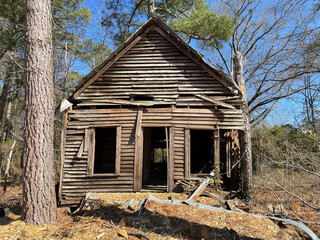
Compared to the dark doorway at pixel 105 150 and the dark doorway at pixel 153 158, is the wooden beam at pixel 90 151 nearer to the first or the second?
the dark doorway at pixel 153 158

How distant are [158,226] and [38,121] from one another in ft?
12.3

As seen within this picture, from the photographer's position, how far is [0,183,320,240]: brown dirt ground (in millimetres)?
4434

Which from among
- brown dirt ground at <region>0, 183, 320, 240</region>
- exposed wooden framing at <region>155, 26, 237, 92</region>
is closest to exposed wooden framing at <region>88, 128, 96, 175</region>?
brown dirt ground at <region>0, 183, 320, 240</region>

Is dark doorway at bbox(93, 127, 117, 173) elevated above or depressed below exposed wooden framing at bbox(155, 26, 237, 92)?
below

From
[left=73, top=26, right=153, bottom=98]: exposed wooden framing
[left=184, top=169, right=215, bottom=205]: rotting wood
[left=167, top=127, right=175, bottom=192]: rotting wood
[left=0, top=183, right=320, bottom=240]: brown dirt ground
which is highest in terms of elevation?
[left=73, top=26, right=153, bottom=98]: exposed wooden framing

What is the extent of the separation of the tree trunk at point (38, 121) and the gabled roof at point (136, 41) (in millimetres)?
3359

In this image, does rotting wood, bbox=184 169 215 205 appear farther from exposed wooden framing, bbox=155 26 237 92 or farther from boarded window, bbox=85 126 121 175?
boarded window, bbox=85 126 121 175

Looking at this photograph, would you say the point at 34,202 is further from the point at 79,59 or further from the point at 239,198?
the point at 79,59

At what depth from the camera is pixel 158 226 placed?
5.08m

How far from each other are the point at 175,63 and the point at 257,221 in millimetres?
6300

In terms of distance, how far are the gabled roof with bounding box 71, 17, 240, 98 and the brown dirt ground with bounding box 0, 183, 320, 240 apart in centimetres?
486

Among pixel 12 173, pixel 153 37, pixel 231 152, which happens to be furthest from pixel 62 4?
pixel 231 152

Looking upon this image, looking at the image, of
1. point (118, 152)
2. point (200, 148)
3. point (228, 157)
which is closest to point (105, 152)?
point (118, 152)

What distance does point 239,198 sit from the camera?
7.83 m
